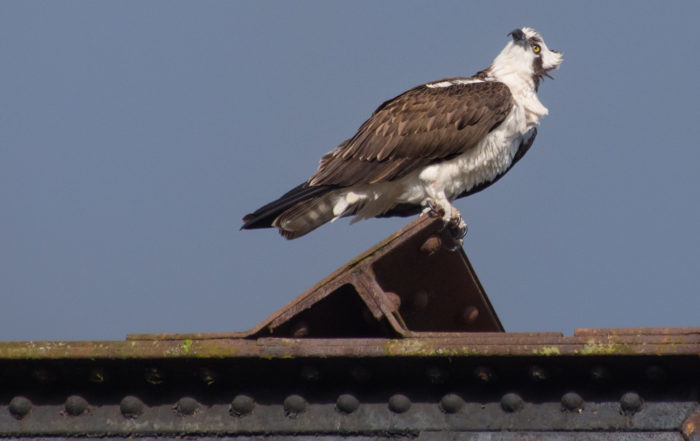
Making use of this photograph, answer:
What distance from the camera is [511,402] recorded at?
11.1 feet

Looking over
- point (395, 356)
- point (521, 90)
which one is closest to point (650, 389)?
point (395, 356)

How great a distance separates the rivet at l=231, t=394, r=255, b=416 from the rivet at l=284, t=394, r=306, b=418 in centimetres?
12

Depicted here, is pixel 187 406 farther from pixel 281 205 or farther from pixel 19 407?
pixel 281 205

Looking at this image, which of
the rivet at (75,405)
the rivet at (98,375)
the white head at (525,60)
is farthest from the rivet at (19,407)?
the white head at (525,60)

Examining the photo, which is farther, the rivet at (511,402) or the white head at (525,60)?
the white head at (525,60)

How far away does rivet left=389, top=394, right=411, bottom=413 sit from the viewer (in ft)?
11.3

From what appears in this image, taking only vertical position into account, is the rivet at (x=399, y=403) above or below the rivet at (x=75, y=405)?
below

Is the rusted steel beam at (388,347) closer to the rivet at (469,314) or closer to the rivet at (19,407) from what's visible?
the rivet at (19,407)

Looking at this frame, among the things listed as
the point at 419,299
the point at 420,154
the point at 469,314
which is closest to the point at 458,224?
the point at 420,154

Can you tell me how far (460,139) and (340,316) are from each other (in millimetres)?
3681

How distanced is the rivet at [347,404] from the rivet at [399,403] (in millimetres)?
113

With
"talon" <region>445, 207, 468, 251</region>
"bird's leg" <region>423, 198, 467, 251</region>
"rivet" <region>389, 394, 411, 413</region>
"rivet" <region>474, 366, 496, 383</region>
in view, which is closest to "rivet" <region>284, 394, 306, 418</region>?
"rivet" <region>389, 394, 411, 413</region>

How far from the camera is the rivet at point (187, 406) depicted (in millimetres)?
3516

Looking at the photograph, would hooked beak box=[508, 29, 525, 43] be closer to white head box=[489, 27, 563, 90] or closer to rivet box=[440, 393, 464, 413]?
white head box=[489, 27, 563, 90]
